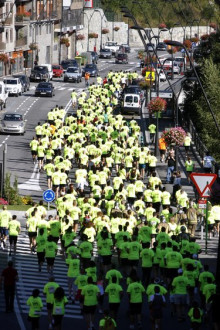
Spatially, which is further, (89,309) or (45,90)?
(45,90)

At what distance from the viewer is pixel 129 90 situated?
7288 cm

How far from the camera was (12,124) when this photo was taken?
58219 millimetres

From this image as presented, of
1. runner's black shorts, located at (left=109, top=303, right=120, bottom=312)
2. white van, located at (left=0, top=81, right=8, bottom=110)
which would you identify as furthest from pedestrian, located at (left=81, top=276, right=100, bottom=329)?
white van, located at (left=0, top=81, right=8, bottom=110)

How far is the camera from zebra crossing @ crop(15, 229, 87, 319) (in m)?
25.5

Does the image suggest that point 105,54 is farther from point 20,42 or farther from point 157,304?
point 157,304

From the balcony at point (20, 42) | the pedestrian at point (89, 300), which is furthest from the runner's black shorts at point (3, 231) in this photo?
the balcony at point (20, 42)

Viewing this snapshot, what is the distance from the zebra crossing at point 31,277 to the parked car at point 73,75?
5836 cm

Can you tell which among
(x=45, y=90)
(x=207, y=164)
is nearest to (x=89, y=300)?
(x=207, y=164)

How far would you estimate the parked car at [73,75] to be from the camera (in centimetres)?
9119

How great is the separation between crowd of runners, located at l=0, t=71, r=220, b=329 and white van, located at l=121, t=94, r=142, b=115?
71.8 feet

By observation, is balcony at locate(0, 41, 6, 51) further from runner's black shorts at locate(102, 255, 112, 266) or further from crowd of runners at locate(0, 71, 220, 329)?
runner's black shorts at locate(102, 255, 112, 266)

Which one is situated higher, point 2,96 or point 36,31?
point 36,31

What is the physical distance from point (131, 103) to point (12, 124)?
45.3 ft

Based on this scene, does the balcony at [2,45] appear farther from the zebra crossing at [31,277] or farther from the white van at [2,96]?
the zebra crossing at [31,277]
